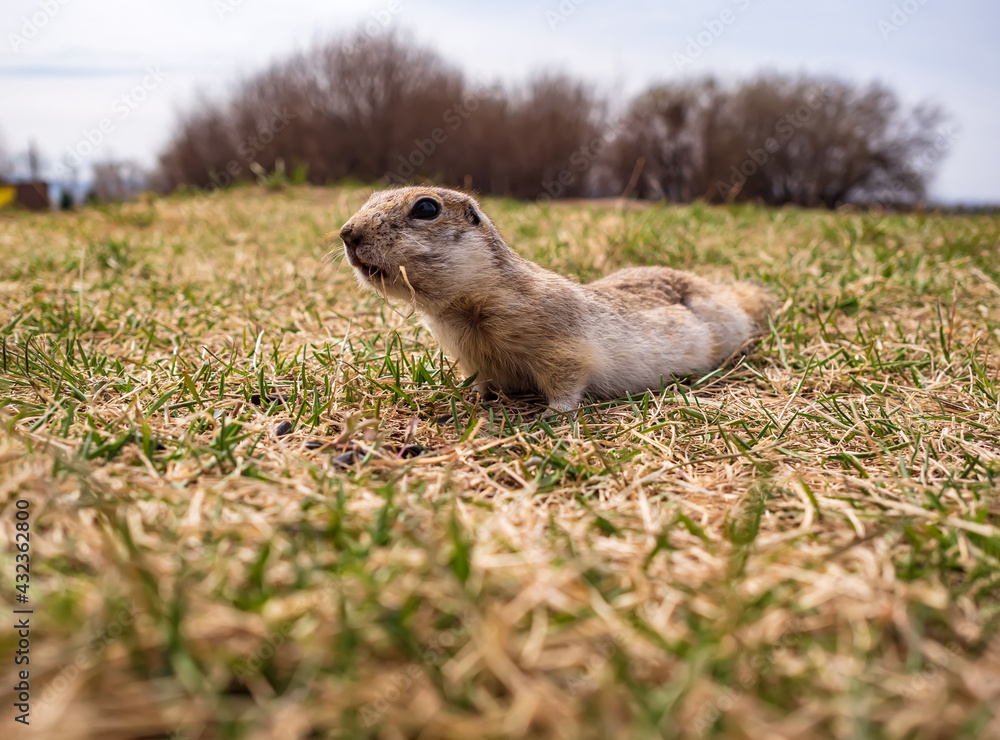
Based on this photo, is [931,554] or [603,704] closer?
[603,704]

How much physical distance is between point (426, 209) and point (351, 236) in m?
0.35

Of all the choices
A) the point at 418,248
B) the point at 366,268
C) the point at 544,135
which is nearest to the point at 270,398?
the point at 366,268

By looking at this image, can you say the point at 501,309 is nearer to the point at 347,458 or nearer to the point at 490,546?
the point at 347,458

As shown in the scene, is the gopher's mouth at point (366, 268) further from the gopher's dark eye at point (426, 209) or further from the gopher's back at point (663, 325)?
the gopher's back at point (663, 325)

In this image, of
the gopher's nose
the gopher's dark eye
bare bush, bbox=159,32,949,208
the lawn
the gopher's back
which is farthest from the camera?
bare bush, bbox=159,32,949,208

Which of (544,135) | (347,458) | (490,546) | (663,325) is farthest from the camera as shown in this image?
(544,135)

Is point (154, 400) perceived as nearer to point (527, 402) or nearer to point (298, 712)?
point (527, 402)

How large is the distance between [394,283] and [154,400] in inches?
41.8

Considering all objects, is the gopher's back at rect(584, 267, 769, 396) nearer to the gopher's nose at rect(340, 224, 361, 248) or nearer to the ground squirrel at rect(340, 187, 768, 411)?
the ground squirrel at rect(340, 187, 768, 411)

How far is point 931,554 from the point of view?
60.7 inches

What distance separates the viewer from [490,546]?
150 cm

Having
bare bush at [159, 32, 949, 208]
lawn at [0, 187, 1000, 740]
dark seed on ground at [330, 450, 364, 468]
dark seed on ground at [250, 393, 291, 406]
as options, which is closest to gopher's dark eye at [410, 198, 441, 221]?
lawn at [0, 187, 1000, 740]

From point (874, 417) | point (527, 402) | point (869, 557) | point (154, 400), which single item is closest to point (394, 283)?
point (527, 402)

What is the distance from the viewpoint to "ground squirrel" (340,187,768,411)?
2.56 meters
